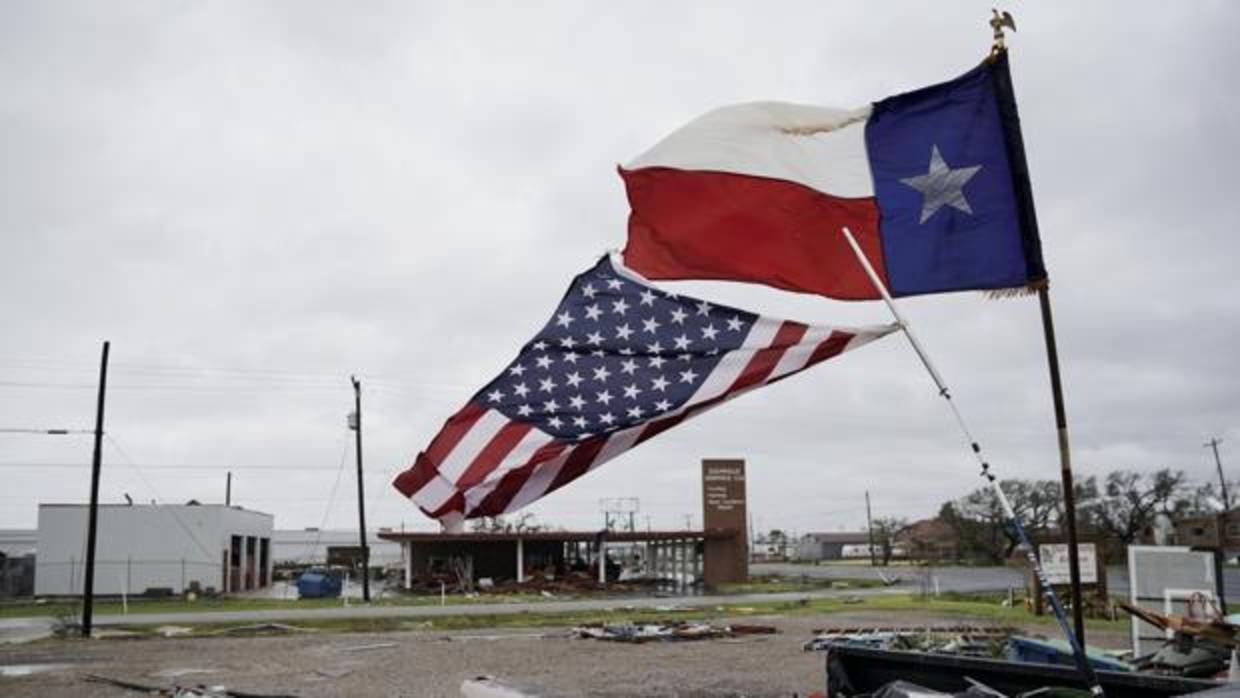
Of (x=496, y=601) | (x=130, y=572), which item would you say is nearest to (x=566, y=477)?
(x=496, y=601)

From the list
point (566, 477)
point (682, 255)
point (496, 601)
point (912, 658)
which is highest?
point (682, 255)

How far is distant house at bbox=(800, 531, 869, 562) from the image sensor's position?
14550cm

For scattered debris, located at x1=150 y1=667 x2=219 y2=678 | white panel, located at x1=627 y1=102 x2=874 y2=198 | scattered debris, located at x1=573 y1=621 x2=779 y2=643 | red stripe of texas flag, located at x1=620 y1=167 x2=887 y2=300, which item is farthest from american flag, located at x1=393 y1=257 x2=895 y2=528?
scattered debris, located at x1=573 y1=621 x2=779 y2=643

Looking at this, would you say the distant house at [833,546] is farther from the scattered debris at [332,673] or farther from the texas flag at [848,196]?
the texas flag at [848,196]

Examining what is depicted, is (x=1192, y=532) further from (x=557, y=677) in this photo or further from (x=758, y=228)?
(x=758, y=228)

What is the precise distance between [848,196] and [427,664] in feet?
46.7

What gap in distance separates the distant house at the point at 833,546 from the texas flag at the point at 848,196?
137 meters

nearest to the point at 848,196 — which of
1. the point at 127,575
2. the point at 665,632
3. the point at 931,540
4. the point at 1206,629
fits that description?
the point at 1206,629

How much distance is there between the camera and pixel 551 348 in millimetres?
7586

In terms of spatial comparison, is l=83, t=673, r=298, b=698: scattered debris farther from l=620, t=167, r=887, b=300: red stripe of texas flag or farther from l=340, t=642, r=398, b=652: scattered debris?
l=620, t=167, r=887, b=300: red stripe of texas flag

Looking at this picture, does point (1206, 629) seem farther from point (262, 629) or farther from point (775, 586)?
point (775, 586)

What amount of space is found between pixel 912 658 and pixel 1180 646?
13.7ft

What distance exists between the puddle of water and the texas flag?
53.2 ft

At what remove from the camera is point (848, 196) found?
7137 mm
